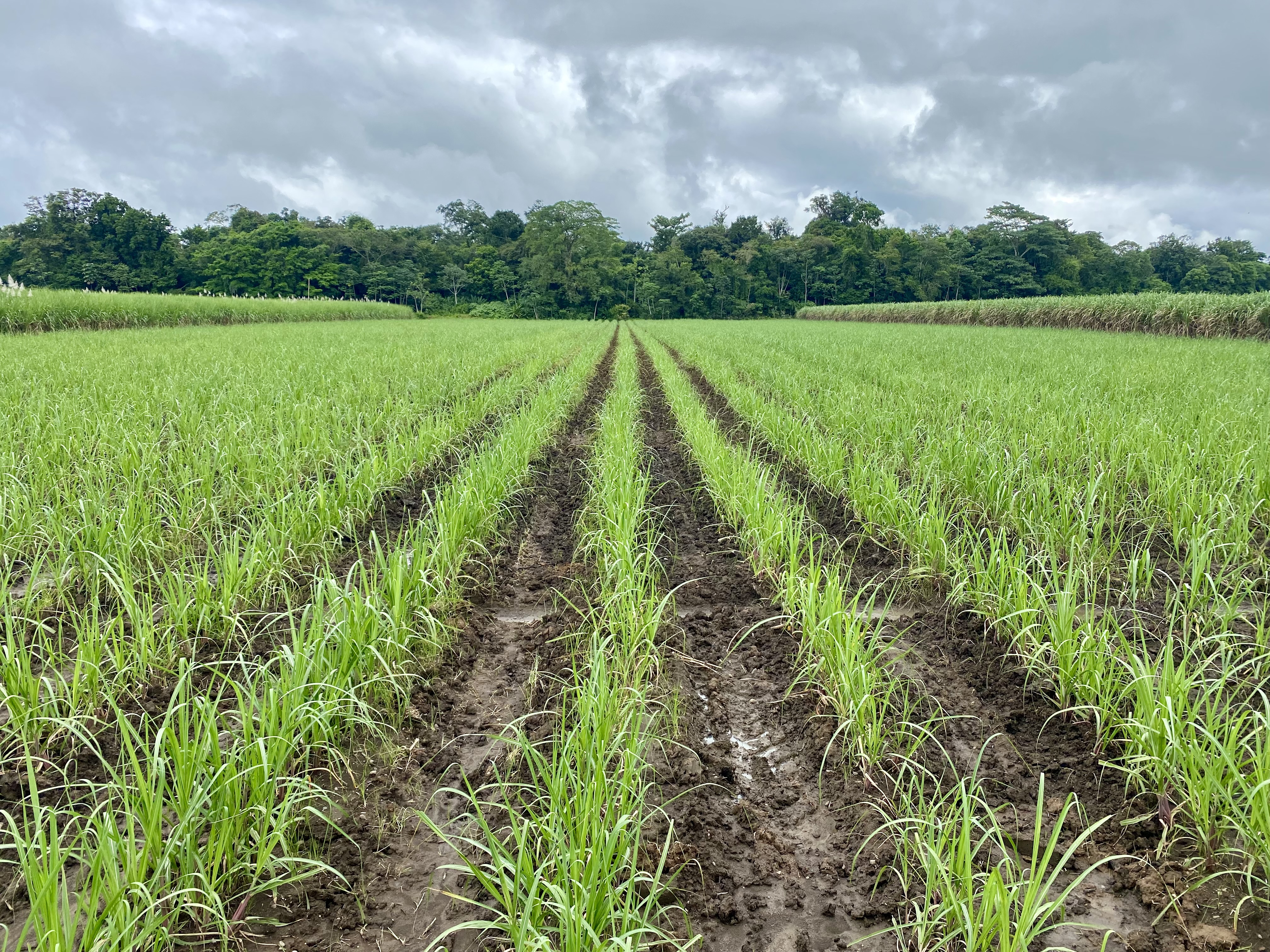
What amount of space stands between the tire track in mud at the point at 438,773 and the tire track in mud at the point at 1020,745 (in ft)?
A: 3.87

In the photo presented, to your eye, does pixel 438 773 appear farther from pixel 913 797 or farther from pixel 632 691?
pixel 913 797

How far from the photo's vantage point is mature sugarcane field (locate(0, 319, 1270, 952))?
150cm

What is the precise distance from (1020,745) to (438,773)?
1.99 m

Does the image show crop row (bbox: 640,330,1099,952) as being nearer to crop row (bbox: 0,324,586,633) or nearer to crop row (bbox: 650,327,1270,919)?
crop row (bbox: 650,327,1270,919)

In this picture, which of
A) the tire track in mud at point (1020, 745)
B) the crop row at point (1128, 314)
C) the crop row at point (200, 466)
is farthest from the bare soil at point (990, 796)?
the crop row at point (1128, 314)

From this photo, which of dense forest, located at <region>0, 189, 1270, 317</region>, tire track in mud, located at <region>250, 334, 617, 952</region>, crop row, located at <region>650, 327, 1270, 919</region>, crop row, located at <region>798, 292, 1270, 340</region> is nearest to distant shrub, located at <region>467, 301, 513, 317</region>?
dense forest, located at <region>0, 189, 1270, 317</region>

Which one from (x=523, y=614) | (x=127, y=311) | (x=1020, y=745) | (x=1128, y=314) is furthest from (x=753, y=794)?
(x=1128, y=314)

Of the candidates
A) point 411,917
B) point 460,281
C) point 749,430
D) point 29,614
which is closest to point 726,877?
point 411,917

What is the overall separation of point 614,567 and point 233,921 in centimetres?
199

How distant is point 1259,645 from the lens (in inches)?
91.5

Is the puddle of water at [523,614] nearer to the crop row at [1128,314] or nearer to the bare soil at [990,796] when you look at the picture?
the bare soil at [990,796]

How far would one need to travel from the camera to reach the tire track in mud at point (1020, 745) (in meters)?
1.56

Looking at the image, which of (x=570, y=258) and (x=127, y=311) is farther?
(x=570, y=258)

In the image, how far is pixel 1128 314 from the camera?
20.7 metres
